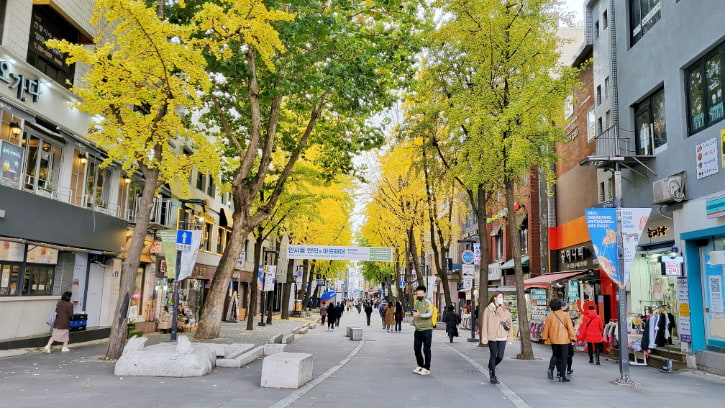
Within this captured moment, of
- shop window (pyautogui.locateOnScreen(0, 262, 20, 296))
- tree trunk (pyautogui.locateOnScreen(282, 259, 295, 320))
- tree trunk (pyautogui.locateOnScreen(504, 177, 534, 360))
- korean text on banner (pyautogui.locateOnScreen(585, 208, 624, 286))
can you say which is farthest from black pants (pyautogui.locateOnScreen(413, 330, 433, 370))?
tree trunk (pyautogui.locateOnScreen(282, 259, 295, 320))

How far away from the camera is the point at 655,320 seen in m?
15.5

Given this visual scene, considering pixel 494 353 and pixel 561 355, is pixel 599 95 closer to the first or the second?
pixel 561 355

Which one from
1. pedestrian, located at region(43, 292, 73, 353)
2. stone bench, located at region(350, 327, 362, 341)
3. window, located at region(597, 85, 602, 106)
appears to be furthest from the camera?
stone bench, located at region(350, 327, 362, 341)

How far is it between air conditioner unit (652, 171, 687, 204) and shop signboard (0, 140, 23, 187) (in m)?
17.4

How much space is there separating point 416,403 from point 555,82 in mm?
11931

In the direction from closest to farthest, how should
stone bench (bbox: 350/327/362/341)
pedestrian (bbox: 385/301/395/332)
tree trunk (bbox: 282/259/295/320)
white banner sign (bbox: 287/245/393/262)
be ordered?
1. stone bench (bbox: 350/327/362/341)
2. white banner sign (bbox: 287/245/393/262)
3. pedestrian (bbox: 385/301/395/332)
4. tree trunk (bbox: 282/259/295/320)

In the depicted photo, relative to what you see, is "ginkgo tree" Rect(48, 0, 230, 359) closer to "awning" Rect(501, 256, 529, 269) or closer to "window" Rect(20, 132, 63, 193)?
"window" Rect(20, 132, 63, 193)

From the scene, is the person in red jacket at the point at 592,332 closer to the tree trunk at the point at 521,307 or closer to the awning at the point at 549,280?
the tree trunk at the point at 521,307

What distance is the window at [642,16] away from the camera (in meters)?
17.7

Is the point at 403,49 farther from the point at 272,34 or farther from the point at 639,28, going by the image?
the point at 639,28

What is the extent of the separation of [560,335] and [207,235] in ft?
82.0

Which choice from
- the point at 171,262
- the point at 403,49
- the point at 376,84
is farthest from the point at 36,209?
the point at 403,49

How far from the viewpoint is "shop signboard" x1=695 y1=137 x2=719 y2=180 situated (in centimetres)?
1410

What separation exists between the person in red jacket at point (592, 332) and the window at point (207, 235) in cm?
2115
